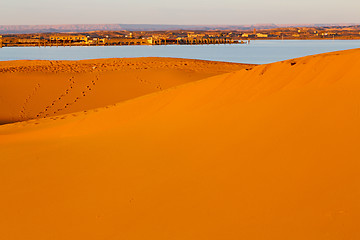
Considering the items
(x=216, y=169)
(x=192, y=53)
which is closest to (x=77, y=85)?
(x=216, y=169)

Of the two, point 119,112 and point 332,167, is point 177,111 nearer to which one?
point 119,112

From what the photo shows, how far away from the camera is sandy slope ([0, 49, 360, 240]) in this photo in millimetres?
4102

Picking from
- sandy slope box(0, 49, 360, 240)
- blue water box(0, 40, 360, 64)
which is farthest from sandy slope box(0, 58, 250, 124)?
blue water box(0, 40, 360, 64)

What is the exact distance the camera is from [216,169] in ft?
17.0

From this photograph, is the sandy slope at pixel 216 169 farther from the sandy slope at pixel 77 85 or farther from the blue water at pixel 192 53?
the blue water at pixel 192 53

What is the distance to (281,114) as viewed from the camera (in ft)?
20.0

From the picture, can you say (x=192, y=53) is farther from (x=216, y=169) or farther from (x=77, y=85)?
A: (x=216, y=169)

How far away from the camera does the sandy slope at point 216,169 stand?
4.10 m

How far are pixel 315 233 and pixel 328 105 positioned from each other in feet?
8.50

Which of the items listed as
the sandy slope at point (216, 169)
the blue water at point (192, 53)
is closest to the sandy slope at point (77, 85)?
the sandy slope at point (216, 169)

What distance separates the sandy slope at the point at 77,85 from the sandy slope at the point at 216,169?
11876 mm

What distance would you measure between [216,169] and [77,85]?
64.0 ft

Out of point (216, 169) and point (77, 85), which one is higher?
point (216, 169)

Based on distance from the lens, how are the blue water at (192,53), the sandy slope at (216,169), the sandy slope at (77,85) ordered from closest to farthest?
the sandy slope at (216,169) → the sandy slope at (77,85) → the blue water at (192,53)
